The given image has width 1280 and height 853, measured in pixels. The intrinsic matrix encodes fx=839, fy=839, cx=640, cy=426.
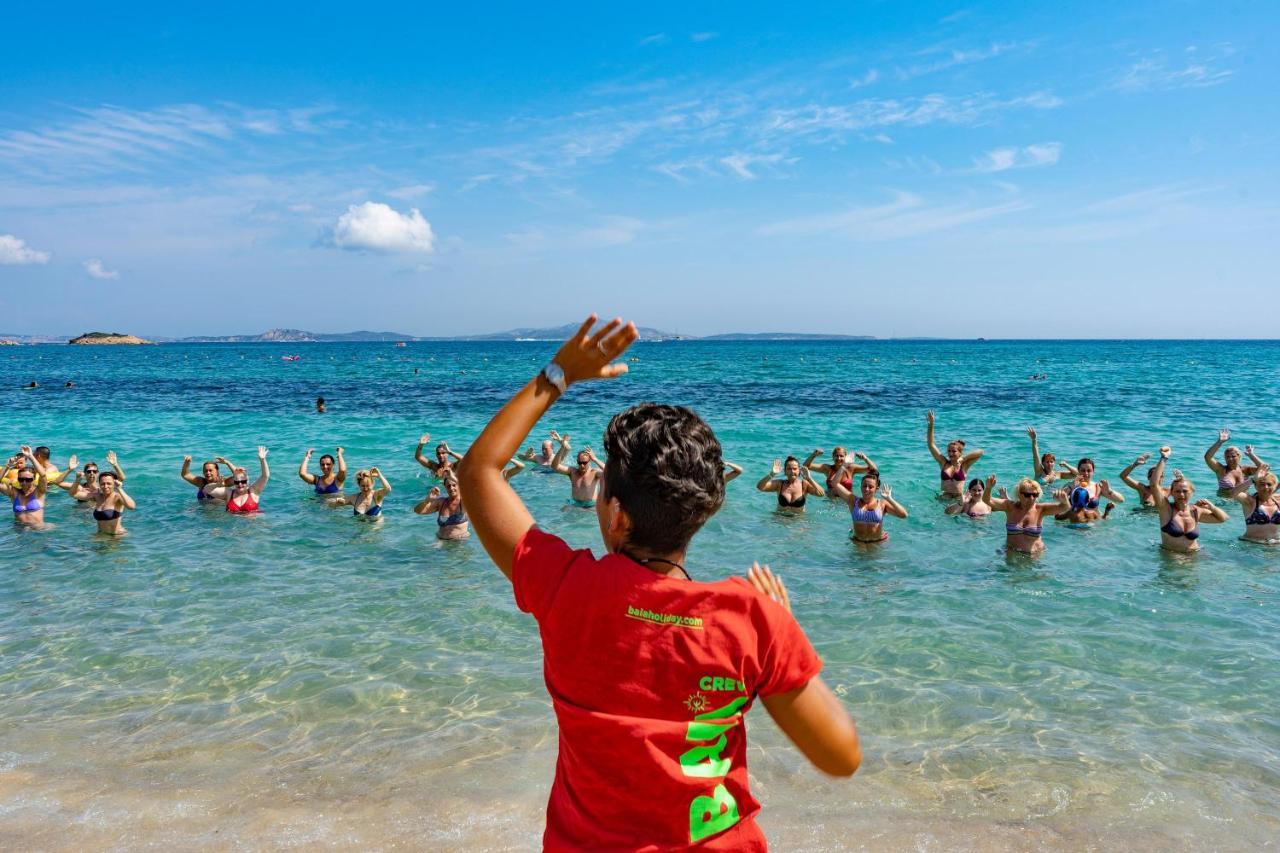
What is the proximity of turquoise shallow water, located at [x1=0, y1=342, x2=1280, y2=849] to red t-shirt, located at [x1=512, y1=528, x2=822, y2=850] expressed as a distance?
12.5ft

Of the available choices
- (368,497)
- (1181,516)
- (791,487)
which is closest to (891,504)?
(791,487)

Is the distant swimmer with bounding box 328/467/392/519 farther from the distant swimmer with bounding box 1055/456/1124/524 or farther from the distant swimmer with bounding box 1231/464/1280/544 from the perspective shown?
the distant swimmer with bounding box 1231/464/1280/544

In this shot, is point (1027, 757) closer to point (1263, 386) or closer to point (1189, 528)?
point (1189, 528)

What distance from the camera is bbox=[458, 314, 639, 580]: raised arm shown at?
213cm

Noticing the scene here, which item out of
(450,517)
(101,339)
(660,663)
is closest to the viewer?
(660,663)

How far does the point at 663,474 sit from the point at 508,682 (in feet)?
21.2

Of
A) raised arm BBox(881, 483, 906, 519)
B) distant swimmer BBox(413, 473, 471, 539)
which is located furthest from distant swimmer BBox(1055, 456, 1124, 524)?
distant swimmer BBox(413, 473, 471, 539)

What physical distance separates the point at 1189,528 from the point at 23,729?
554 inches

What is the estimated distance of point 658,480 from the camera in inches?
74.3

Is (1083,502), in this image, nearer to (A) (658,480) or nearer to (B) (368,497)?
(B) (368,497)

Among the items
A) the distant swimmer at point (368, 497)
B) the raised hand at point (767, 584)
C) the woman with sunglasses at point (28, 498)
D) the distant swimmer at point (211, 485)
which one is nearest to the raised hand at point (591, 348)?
the raised hand at point (767, 584)

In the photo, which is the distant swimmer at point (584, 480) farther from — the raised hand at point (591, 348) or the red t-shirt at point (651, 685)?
the red t-shirt at point (651, 685)

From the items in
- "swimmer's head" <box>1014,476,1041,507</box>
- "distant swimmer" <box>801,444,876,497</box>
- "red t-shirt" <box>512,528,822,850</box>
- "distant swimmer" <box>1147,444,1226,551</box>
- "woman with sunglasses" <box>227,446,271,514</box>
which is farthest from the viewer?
"distant swimmer" <box>801,444,876,497</box>

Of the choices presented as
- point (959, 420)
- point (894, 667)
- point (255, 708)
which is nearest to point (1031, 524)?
point (894, 667)
